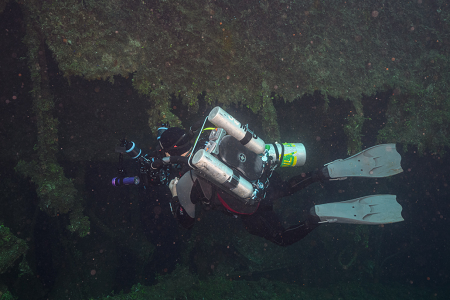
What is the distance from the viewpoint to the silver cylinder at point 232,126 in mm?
2758

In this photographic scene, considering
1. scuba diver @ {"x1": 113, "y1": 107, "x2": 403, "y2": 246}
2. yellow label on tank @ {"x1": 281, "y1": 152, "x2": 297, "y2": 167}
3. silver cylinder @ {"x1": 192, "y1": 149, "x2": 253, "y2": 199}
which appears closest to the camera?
silver cylinder @ {"x1": 192, "y1": 149, "x2": 253, "y2": 199}

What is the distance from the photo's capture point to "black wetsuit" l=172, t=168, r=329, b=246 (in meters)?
3.07

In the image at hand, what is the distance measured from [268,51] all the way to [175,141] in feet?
8.47

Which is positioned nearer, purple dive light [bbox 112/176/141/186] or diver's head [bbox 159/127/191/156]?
diver's head [bbox 159/127/191/156]

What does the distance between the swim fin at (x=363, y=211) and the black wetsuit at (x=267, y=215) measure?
0.19m

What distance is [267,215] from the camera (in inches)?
135

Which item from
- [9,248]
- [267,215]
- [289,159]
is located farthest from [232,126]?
[9,248]

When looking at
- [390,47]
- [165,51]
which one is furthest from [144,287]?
[390,47]

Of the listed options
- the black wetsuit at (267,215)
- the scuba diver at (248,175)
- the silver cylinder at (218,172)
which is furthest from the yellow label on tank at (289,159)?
the silver cylinder at (218,172)

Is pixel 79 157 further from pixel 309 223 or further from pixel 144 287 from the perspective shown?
pixel 309 223

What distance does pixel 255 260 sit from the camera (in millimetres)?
4148

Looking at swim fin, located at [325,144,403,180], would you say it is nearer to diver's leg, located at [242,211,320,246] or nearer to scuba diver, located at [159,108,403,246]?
scuba diver, located at [159,108,403,246]

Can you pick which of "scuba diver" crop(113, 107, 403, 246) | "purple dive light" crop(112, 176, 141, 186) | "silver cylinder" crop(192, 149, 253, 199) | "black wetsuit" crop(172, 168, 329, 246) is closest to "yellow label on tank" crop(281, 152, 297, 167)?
"scuba diver" crop(113, 107, 403, 246)

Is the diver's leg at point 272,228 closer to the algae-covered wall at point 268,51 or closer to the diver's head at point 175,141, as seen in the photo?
the diver's head at point 175,141
